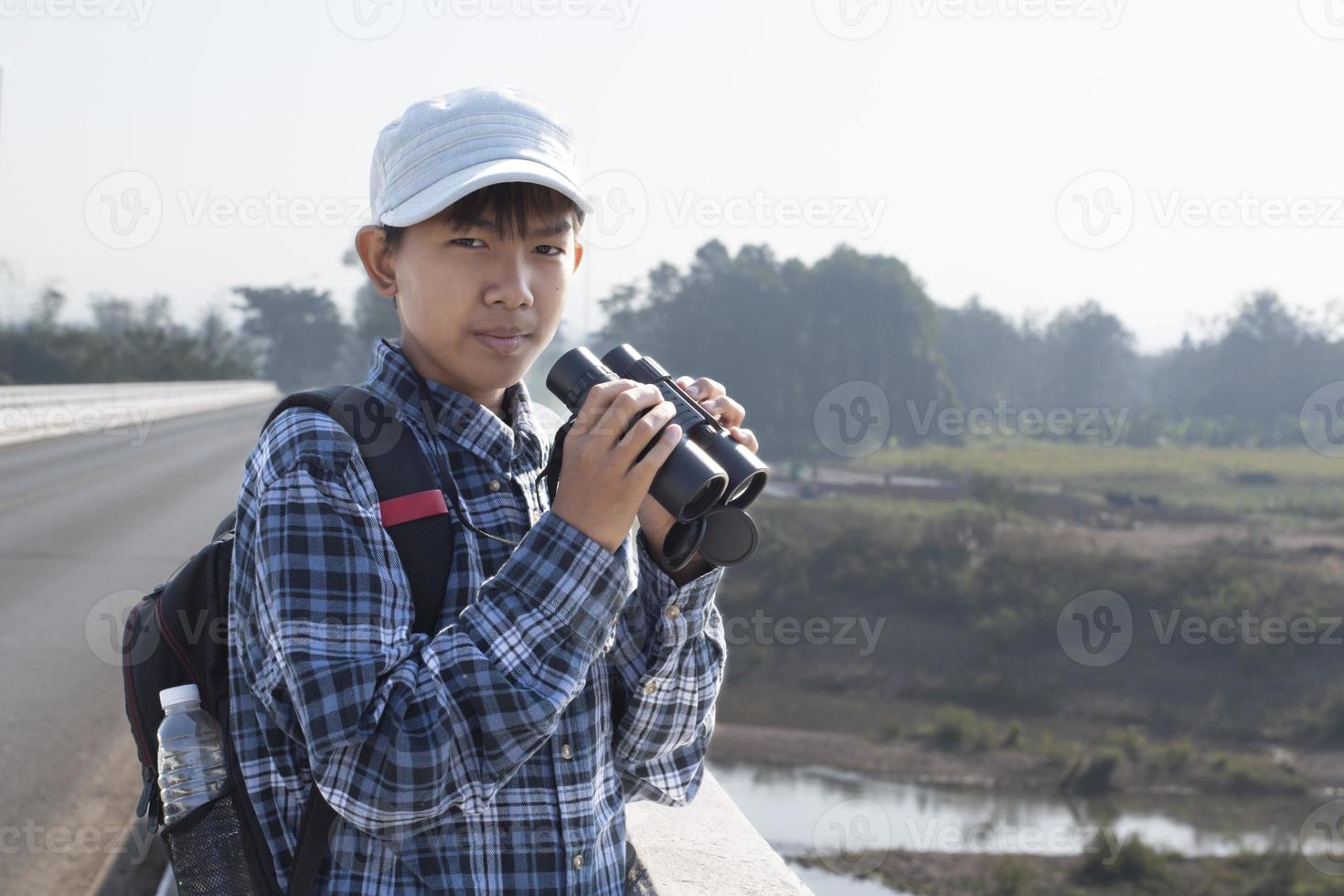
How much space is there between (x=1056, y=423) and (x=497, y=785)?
82.4 m

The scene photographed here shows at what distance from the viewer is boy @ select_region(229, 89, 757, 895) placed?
1.29 meters

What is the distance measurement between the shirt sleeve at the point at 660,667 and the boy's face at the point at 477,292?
0.30 metres

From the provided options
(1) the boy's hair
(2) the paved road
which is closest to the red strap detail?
(1) the boy's hair

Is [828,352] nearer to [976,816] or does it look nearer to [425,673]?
[976,816]

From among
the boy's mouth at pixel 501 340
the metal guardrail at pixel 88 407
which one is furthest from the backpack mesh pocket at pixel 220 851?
the metal guardrail at pixel 88 407

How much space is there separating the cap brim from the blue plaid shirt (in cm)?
20

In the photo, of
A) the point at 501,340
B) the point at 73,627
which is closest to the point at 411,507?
the point at 501,340

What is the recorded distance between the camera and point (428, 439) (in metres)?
1.51

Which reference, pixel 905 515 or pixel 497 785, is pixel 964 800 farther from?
pixel 497 785

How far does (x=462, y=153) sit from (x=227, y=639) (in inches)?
24.2

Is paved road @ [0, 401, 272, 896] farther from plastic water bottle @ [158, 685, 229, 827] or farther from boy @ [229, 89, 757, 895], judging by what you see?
boy @ [229, 89, 757, 895]

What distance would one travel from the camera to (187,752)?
4.70 feet

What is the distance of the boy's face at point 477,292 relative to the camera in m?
1.53

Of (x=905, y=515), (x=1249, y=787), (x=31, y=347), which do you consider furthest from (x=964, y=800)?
(x=31, y=347)
